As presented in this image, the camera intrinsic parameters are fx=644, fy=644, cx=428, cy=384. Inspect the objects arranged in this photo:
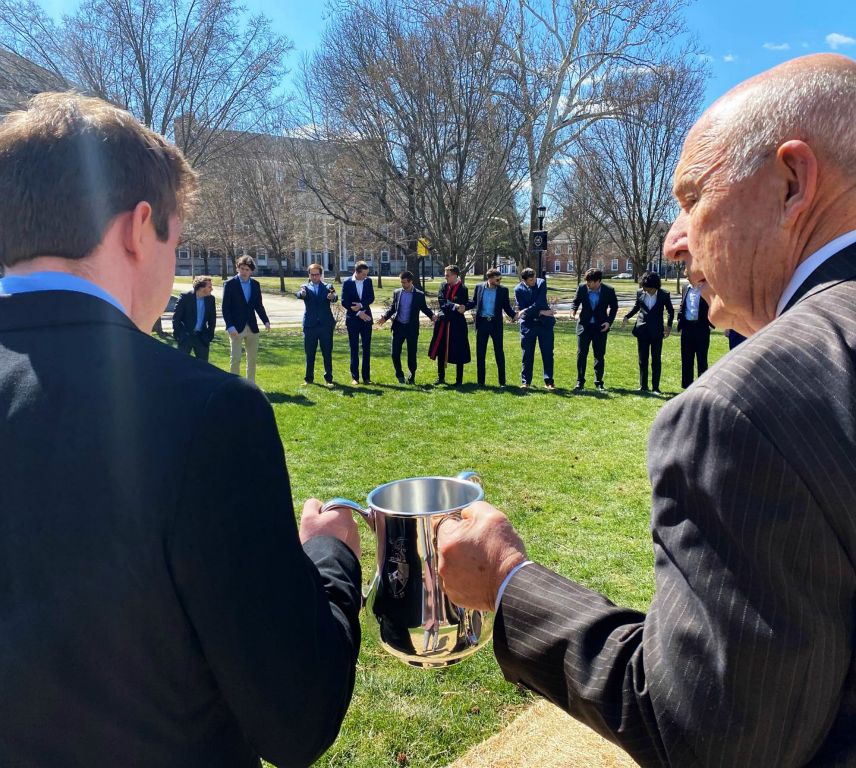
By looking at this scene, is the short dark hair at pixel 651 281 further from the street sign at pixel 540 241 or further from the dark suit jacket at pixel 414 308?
the street sign at pixel 540 241

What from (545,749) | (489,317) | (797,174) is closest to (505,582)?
(797,174)

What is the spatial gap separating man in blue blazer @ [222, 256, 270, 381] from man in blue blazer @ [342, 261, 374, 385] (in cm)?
162

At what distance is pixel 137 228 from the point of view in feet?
4.07

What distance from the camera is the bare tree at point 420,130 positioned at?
69.5 feet

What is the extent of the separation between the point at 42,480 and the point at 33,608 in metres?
0.21

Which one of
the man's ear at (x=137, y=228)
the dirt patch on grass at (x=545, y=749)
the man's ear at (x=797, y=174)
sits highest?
the man's ear at (x=797, y=174)

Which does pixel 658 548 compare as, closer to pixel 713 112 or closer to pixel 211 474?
pixel 211 474

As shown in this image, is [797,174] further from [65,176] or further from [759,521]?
[65,176]

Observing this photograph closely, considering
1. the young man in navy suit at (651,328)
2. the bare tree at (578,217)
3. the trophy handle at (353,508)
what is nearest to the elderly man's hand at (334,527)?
the trophy handle at (353,508)

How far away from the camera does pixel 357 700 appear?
10.5 ft

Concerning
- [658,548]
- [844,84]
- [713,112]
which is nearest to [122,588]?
[658,548]

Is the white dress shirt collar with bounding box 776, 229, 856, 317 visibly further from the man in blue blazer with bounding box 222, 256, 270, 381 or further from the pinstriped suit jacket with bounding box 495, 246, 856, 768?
the man in blue blazer with bounding box 222, 256, 270, 381

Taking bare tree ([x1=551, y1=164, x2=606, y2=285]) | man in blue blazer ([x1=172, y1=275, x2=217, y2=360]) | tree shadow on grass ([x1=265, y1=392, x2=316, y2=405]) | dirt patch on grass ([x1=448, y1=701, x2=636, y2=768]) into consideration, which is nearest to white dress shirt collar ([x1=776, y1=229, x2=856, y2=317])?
dirt patch on grass ([x1=448, y1=701, x2=636, y2=768])

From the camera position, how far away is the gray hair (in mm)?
1173
